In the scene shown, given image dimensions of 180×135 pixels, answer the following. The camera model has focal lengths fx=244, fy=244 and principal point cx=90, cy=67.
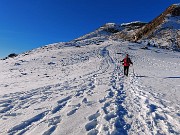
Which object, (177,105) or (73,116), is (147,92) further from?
(73,116)

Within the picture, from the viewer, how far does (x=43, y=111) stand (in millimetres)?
9312

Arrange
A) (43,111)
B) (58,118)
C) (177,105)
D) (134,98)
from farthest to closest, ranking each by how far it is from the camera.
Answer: (134,98), (177,105), (43,111), (58,118)

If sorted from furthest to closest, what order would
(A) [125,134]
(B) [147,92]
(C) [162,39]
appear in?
1. (C) [162,39]
2. (B) [147,92]
3. (A) [125,134]

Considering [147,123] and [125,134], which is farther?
[147,123]

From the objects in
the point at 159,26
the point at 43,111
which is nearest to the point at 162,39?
the point at 159,26

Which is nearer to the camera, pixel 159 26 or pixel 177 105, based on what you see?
pixel 177 105

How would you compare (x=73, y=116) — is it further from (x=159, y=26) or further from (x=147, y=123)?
(x=159, y=26)

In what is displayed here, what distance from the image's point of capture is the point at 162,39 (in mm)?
78125

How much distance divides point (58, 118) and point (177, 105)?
5.01m

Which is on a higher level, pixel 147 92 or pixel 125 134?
pixel 125 134

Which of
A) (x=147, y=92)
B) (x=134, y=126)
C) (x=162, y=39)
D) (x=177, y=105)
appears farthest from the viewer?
(x=162, y=39)

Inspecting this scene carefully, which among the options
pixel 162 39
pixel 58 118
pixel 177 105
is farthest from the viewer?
pixel 162 39

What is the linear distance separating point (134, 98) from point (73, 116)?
390 cm

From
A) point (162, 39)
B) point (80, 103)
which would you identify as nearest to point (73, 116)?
point (80, 103)
